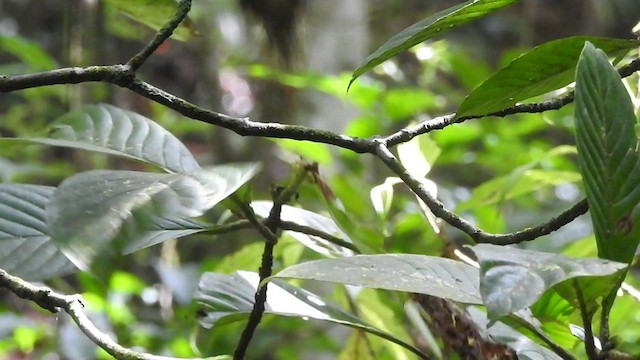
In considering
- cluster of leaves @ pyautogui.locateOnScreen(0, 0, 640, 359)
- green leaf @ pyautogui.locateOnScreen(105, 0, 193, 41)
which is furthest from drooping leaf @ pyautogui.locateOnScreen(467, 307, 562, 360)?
green leaf @ pyautogui.locateOnScreen(105, 0, 193, 41)

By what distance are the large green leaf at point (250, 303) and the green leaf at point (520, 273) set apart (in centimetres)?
17

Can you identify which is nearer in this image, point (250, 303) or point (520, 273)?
point (520, 273)

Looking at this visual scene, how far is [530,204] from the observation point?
1.51 m

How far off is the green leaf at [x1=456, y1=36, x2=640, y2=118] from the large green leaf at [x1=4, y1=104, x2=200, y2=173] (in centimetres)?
16

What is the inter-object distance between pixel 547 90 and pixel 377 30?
191cm

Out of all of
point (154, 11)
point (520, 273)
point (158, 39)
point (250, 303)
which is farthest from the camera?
point (154, 11)

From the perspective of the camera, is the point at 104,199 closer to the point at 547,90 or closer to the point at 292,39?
the point at 547,90

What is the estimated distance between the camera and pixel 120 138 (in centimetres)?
49

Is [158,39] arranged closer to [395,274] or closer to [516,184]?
[395,274]

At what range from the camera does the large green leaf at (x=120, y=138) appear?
45cm

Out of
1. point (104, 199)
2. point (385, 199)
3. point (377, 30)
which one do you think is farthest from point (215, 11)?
point (104, 199)

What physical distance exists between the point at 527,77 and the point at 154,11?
1.03 feet

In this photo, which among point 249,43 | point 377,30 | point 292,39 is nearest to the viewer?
point 292,39

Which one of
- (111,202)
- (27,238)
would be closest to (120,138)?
(27,238)
